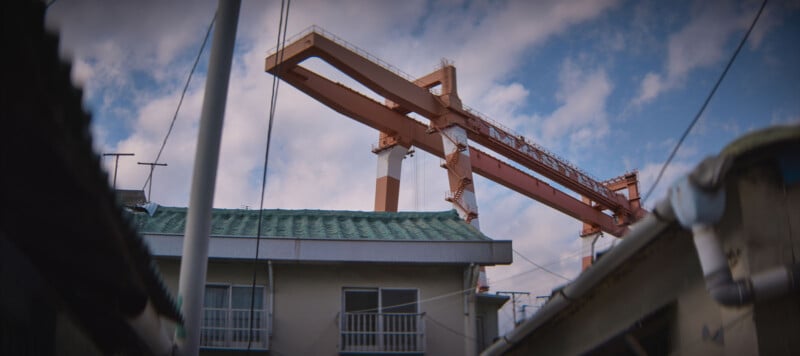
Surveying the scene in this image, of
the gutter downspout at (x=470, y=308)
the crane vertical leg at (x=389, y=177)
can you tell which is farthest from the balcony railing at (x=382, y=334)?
the crane vertical leg at (x=389, y=177)

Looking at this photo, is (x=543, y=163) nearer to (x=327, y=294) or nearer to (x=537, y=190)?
(x=537, y=190)

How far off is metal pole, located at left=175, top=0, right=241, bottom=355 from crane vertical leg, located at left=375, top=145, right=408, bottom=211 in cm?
1584

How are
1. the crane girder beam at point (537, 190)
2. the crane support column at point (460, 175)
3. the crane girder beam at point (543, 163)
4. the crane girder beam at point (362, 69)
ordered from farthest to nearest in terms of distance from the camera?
the crane girder beam at point (537, 190) → the crane girder beam at point (543, 163) → the crane support column at point (460, 175) → the crane girder beam at point (362, 69)

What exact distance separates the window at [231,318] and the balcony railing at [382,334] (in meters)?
1.27

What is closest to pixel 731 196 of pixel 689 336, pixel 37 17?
pixel 689 336

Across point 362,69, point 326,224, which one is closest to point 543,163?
point 362,69

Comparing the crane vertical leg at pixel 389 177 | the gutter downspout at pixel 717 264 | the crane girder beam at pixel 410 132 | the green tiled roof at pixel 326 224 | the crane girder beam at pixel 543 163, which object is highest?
the crane girder beam at pixel 543 163

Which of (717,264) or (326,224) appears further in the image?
(326,224)

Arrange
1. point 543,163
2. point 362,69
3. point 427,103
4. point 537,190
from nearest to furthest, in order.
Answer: point 362,69, point 427,103, point 543,163, point 537,190

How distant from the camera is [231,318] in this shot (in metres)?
10.9

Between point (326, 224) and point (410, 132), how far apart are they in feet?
35.9

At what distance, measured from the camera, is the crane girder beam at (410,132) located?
19.6 m

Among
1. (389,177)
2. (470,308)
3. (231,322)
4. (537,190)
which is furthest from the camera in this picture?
(537,190)

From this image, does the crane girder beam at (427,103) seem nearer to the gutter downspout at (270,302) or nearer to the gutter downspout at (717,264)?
the gutter downspout at (270,302)
